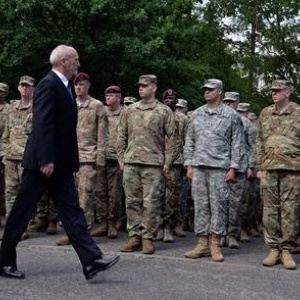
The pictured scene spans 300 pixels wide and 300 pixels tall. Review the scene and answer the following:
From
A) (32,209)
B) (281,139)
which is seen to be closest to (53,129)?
(32,209)

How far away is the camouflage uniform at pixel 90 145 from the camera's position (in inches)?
352

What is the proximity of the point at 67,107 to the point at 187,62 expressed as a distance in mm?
11734

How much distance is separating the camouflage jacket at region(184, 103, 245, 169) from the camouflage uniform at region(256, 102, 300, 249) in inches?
14.2

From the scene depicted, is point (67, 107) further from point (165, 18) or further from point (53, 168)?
point (165, 18)

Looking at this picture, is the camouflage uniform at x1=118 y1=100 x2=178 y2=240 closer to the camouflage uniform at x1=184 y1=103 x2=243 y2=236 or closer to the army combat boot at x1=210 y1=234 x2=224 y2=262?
the camouflage uniform at x1=184 y1=103 x2=243 y2=236

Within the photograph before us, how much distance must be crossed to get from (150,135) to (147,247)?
4.54ft

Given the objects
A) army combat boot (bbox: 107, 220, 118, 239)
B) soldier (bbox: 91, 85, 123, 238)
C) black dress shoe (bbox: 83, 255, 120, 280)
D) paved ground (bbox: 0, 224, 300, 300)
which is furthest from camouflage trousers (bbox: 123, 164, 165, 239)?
black dress shoe (bbox: 83, 255, 120, 280)

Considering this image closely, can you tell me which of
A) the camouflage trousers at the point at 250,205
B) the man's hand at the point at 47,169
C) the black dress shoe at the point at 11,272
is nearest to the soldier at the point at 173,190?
the camouflage trousers at the point at 250,205

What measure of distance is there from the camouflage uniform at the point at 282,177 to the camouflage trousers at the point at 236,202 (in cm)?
147

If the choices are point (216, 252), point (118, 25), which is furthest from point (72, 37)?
point (216, 252)

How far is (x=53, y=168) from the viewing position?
20.8ft

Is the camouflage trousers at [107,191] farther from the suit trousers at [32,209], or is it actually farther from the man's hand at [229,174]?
the suit trousers at [32,209]

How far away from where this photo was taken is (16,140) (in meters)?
9.28

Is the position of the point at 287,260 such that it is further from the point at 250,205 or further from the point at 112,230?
the point at 250,205
